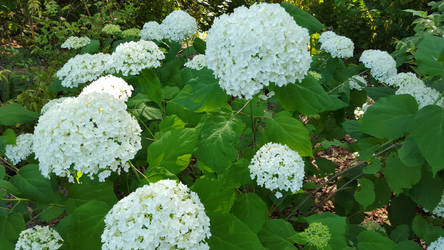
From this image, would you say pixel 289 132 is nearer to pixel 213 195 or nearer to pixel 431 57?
pixel 213 195

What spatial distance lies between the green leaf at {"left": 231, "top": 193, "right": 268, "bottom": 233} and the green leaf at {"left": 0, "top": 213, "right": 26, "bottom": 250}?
1.20 meters

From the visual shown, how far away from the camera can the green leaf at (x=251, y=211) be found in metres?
1.88

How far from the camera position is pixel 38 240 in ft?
5.87

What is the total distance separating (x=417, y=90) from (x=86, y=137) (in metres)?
2.05

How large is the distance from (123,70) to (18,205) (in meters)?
1.04

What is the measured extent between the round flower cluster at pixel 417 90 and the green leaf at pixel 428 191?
0.46m

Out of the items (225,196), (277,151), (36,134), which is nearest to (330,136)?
(277,151)

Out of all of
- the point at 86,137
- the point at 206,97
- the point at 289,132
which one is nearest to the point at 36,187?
the point at 86,137

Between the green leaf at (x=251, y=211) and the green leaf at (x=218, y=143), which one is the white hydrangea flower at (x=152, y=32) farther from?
the green leaf at (x=251, y=211)

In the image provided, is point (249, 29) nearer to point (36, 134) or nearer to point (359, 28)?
point (36, 134)

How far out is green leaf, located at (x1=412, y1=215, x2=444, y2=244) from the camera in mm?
2053

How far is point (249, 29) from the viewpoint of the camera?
1.61 m

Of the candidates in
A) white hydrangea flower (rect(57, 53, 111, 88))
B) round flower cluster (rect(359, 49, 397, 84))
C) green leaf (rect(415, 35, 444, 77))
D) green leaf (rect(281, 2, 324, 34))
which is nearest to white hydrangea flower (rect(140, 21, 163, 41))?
white hydrangea flower (rect(57, 53, 111, 88))

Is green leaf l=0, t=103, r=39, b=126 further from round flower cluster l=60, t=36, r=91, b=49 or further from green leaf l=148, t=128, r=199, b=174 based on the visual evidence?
round flower cluster l=60, t=36, r=91, b=49
